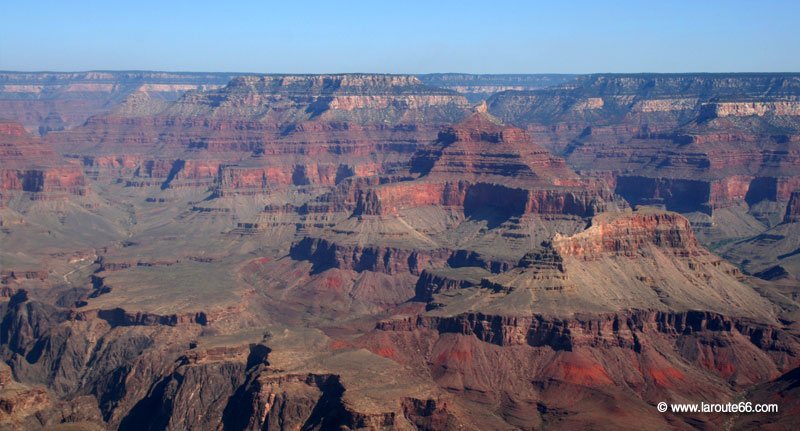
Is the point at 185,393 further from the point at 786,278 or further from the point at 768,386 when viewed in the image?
the point at 786,278

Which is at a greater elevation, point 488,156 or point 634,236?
point 634,236

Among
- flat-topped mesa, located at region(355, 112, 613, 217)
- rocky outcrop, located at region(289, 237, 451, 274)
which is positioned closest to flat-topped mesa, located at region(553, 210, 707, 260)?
flat-topped mesa, located at region(355, 112, 613, 217)

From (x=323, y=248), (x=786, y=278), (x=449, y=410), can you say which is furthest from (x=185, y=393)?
(x=786, y=278)

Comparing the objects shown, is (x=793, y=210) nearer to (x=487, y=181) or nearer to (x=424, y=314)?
(x=487, y=181)

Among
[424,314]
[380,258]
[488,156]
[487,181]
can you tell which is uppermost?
[488,156]

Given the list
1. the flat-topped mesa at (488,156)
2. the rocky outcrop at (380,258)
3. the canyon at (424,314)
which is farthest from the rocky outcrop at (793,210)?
the rocky outcrop at (380,258)

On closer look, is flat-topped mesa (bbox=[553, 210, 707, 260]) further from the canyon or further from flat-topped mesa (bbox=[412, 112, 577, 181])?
flat-topped mesa (bbox=[412, 112, 577, 181])

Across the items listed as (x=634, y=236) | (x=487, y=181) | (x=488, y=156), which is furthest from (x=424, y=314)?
(x=488, y=156)
